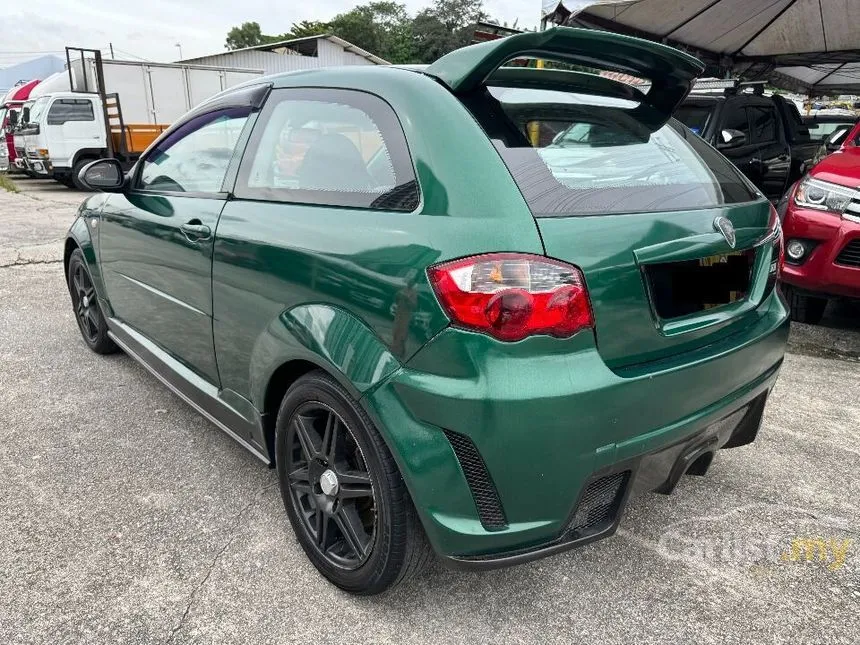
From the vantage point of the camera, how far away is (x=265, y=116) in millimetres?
2340

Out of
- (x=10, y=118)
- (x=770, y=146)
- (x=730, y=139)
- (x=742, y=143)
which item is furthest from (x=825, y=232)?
(x=10, y=118)

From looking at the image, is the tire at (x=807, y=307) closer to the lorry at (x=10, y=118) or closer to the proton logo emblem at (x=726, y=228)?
the proton logo emblem at (x=726, y=228)

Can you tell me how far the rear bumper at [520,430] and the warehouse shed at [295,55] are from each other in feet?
104

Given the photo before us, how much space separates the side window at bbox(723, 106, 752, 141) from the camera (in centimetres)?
689

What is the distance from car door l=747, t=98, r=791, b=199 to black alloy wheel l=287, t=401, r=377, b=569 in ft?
21.7

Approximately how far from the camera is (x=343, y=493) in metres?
1.97

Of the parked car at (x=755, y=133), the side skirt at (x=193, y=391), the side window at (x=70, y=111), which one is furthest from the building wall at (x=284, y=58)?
the side skirt at (x=193, y=391)

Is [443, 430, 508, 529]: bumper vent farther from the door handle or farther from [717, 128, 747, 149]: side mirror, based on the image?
[717, 128, 747, 149]: side mirror

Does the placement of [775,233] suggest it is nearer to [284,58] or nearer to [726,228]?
[726,228]

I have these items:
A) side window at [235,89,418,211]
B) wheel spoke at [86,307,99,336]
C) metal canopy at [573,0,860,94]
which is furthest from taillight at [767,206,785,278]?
metal canopy at [573,0,860,94]

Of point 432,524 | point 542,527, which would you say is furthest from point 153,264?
point 542,527

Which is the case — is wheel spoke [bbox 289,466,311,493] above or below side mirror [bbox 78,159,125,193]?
below

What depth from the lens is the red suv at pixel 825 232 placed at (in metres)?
4.02

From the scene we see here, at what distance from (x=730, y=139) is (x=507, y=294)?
216 inches
